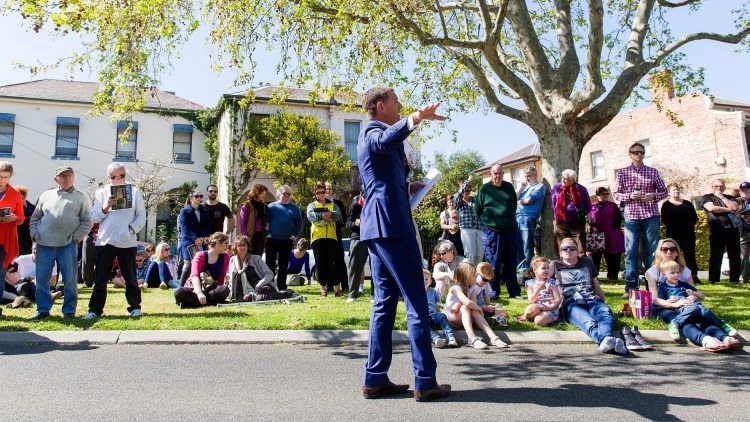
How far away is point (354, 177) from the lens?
95.9ft

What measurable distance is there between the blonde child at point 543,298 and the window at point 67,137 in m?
28.0

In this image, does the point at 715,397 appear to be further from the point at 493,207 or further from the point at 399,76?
the point at 399,76

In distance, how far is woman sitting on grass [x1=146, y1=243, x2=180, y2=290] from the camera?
38.6 feet

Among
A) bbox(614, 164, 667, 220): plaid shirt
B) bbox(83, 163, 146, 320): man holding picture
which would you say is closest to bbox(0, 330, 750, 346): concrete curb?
bbox(83, 163, 146, 320): man holding picture

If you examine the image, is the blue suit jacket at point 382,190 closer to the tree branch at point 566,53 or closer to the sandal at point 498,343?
the sandal at point 498,343

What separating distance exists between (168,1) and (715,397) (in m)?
9.53

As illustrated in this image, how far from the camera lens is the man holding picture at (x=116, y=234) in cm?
672

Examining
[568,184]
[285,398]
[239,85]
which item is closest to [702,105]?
[568,184]

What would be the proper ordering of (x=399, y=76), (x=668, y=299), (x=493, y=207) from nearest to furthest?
(x=668, y=299) → (x=493, y=207) → (x=399, y=76)

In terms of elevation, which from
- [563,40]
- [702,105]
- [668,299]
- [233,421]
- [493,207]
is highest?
[702,105]

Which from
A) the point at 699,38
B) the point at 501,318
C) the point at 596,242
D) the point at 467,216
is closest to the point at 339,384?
the point at 501,318

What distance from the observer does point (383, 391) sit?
368 cm

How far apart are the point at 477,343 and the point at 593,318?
1.33 metres

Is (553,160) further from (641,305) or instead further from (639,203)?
(641,305)
